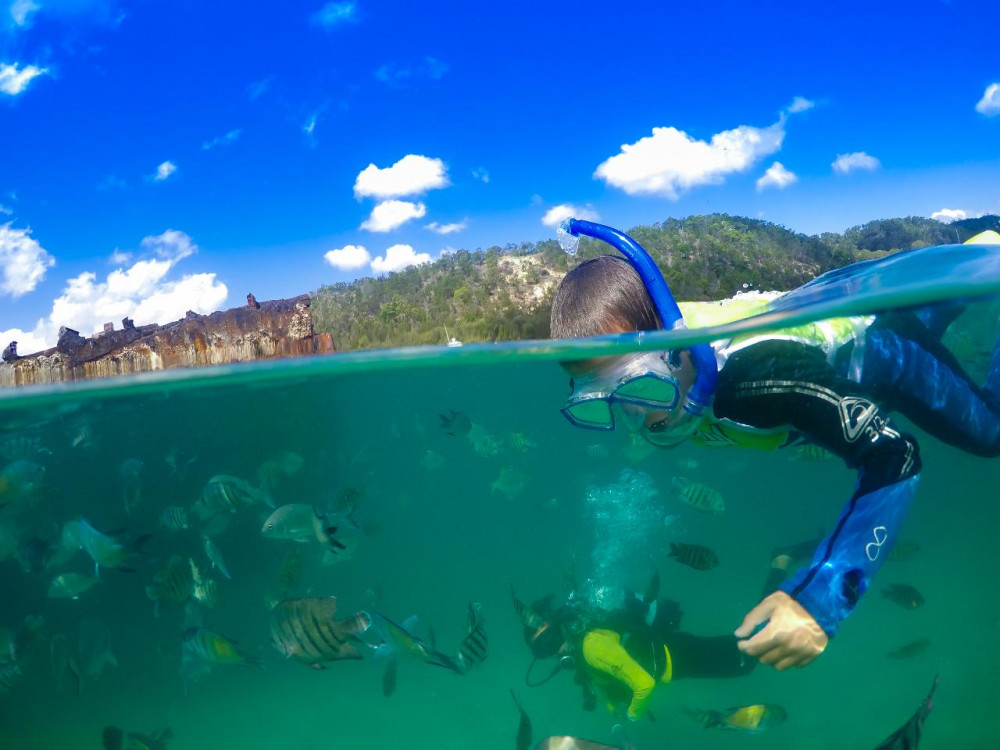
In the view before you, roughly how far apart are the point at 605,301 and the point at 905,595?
246 inches

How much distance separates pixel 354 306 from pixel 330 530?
5.32m

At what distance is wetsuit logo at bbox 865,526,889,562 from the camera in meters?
2.74

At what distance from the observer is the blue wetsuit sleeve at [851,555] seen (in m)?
2.64

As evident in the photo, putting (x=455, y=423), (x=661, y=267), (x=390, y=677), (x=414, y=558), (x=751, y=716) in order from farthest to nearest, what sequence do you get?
(x=414, y=558), (x=661, y=267), (x=455, y=423), (x=390, y=677), (x=751, y=716)

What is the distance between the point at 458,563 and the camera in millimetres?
23297

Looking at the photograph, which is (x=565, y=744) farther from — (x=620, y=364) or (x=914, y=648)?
(x=914, y=648)

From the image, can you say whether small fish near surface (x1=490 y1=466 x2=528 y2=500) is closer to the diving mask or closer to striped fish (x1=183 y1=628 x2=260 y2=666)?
striped fish (x1=183 y1=628 x2=260 y2=666)

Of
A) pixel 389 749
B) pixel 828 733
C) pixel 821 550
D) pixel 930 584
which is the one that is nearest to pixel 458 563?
pixel 389 749

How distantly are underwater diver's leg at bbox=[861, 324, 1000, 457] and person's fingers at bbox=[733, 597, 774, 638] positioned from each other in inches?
98.1

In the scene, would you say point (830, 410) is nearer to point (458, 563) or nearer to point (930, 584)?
point (458, 563)

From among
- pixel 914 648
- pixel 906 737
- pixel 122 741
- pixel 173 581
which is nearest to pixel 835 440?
pixel 906 737

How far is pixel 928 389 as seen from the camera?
4695 mm

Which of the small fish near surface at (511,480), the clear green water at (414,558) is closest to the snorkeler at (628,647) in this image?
the small fish near surface at (511,480)

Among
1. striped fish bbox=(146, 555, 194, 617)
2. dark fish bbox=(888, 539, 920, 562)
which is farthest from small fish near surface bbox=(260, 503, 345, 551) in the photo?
dark fish bbox=(888, 539, 920, 562)
